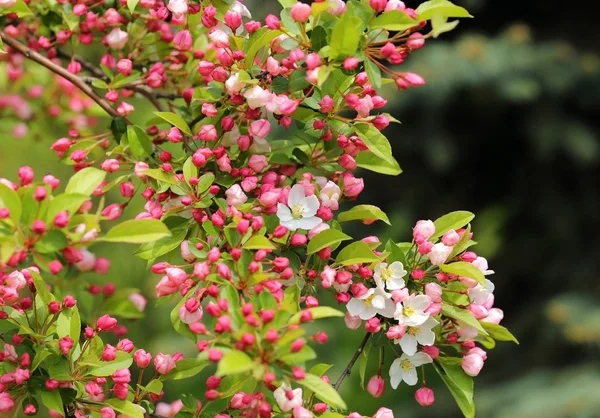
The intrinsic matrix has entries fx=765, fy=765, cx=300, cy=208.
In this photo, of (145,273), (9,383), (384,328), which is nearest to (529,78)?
(145,273)

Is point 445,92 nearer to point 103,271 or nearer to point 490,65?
point 490,65

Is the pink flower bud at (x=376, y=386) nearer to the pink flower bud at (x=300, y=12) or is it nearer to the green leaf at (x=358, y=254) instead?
the green leaf at (x=358, y=254)

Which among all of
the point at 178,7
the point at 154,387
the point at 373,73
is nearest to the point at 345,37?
the point at 373,73

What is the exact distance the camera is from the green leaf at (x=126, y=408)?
0.94 meters

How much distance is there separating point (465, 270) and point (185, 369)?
40 cm

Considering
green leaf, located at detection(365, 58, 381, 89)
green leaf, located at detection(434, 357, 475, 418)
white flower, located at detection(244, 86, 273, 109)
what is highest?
green leaf, located at detection(365, 58, 381, 89)

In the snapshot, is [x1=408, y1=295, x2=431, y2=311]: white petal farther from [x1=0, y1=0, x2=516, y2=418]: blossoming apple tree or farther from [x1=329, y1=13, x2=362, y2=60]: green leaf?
[x1=329, y1=13, x2=362, y2=60]: green leaf

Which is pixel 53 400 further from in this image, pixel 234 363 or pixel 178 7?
pixel 178 7

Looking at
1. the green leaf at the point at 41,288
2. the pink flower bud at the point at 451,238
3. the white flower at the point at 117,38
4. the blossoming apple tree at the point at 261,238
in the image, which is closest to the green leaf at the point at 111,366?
the blossoming apple tree at the point at 261,238

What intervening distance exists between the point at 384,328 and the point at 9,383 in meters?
0.49

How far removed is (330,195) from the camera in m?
1.02

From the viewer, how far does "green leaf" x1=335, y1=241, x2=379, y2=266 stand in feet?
3.08

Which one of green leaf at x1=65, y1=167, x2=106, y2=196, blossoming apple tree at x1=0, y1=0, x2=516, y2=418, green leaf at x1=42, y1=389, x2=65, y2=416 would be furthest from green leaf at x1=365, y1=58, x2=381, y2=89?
green leaf at x1=42, y1=389, x2=65, y2=416

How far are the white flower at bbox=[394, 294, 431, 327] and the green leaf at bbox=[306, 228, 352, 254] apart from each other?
11cm
